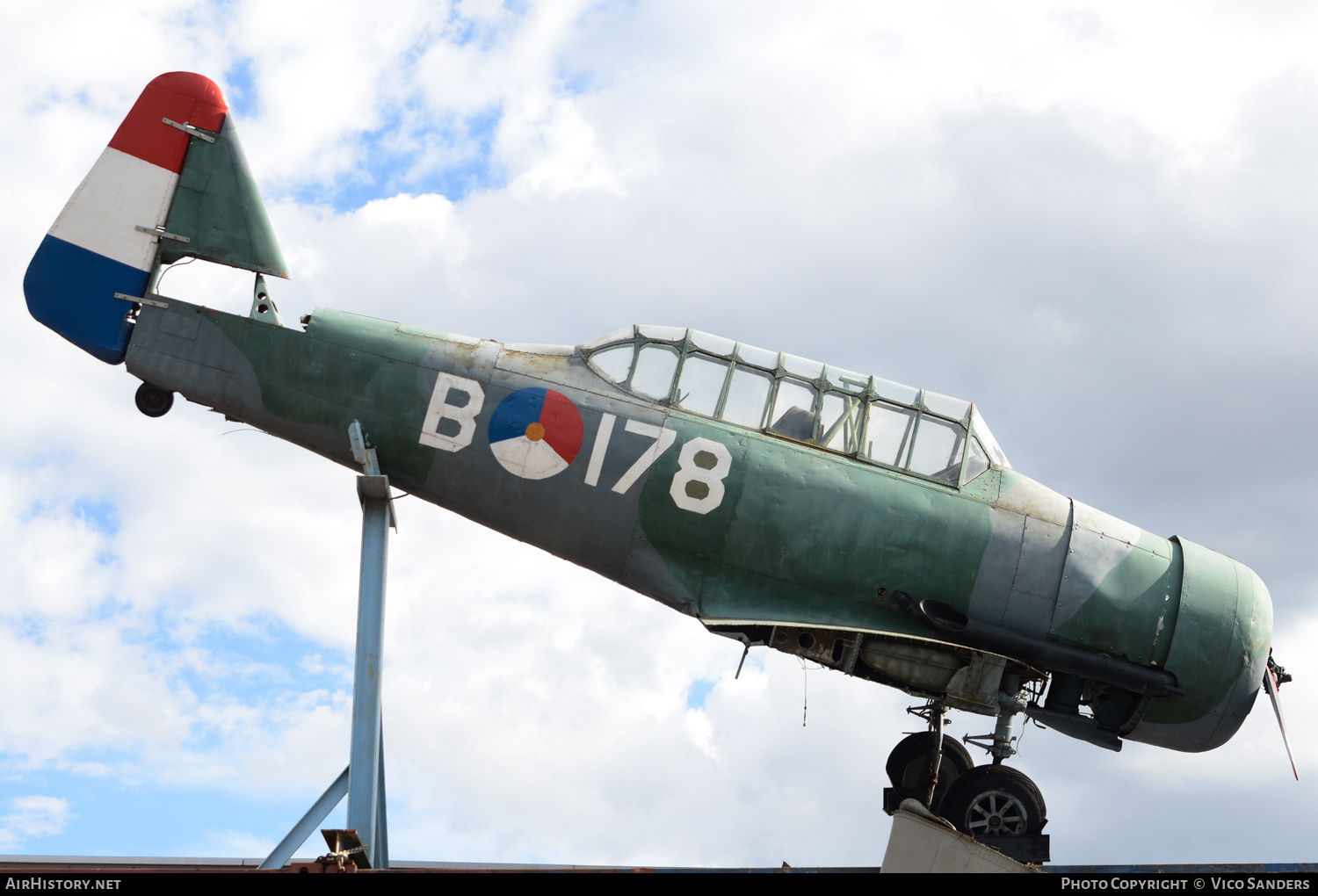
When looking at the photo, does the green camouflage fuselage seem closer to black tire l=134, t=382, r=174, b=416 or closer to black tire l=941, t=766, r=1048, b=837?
black tire l=134, t=382, r=174, b=416

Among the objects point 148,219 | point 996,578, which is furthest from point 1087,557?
point 148,219

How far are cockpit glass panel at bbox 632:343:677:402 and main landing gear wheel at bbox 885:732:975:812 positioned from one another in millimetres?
5618

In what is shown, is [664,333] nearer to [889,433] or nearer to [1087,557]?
[889,433]

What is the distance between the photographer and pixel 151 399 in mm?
16016

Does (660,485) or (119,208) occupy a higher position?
(119,208)

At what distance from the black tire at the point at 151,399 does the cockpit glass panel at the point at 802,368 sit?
749 cm

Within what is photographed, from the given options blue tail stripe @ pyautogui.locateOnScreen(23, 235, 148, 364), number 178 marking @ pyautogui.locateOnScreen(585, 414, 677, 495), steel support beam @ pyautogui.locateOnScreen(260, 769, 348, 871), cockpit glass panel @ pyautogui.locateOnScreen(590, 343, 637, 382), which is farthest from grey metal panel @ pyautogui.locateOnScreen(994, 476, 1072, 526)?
blue tail stripe @ pyautogui.locateOnScreen(23, 235, 148, 364)

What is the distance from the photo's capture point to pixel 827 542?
16000 millimetres

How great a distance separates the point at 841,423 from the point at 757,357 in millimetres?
1323

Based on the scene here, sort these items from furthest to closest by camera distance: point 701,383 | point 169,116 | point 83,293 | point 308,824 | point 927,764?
point 927,764 → point 169,116 → point 701,383 → point 83,293 → point 308,824

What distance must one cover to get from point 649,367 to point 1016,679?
5.94 meters

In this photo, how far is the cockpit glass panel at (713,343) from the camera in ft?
54.8

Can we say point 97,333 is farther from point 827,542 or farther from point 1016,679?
point 1016,679

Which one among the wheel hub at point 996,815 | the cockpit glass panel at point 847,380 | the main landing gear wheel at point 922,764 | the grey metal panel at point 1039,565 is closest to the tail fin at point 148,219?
the cockpit glass panel at point 847,380
